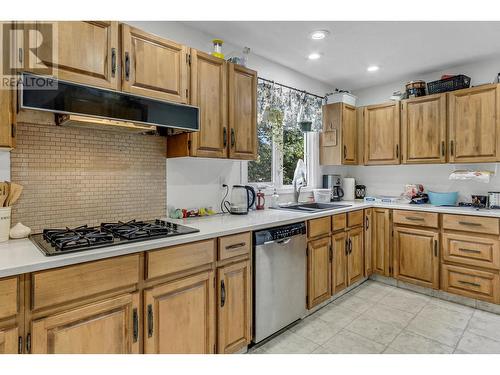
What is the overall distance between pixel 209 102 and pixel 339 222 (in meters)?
1.74

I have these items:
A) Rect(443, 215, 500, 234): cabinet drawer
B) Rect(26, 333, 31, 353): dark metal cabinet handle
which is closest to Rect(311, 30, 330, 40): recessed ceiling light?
Rect(443, 215, 500, 234): cabinet drawer

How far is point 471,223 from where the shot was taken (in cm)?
288

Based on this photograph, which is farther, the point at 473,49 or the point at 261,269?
the point at 473,49

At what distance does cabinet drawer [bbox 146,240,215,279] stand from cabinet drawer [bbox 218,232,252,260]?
7 centimetres

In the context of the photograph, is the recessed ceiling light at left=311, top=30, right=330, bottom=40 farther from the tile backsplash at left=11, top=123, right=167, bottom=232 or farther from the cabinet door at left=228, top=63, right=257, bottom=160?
the tile backsplash at left=11, top=123, right=167, bottom=232

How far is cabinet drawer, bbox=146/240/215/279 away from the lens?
5.24ft

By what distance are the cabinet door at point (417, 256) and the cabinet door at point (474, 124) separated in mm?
918

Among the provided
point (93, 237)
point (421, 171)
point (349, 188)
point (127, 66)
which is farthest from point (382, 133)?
point (93, 237)

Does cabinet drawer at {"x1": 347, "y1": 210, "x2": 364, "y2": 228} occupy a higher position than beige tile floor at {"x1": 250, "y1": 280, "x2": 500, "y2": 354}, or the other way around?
cabinet drawer at {"x1": 347, "y1": 210, "x2": 364, "y2": 228}

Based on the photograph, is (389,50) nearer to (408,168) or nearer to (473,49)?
(473,49)

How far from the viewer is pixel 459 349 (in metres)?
2.18

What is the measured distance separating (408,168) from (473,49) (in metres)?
1.47

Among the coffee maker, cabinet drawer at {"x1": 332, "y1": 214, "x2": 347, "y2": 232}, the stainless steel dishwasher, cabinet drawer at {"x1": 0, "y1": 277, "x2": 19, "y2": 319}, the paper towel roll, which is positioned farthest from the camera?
the paper towel roll
